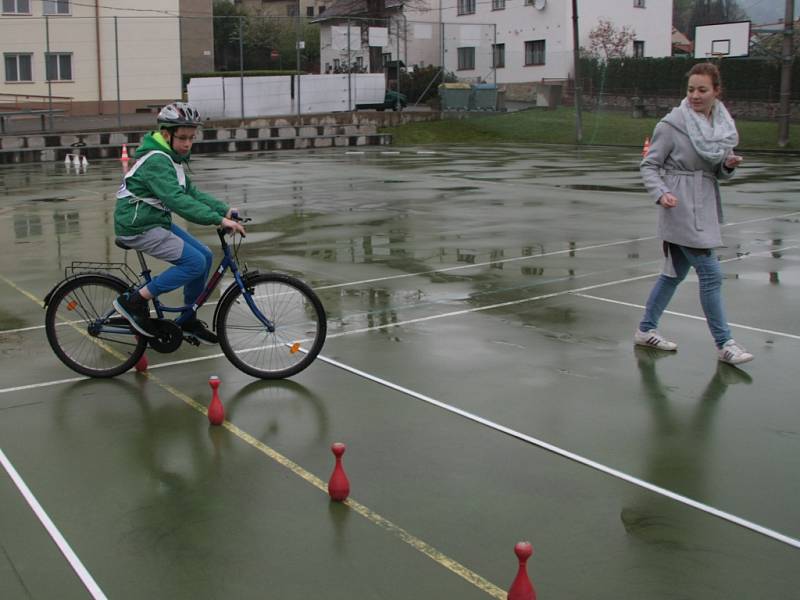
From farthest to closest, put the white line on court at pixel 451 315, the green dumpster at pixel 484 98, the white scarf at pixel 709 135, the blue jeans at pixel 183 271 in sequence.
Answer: the green dumpster at pixel 484 98
the white scarf at pixel 709 135
the white line on court at pixel 451 315
the blue jeans at pixel 183 271

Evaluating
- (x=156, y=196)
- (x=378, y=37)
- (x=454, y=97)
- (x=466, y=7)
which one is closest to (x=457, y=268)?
(x=156, y=196)

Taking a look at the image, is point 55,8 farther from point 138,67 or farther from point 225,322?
point 225,322

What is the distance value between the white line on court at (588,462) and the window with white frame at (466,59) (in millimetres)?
45616

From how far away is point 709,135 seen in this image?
7.13 meters

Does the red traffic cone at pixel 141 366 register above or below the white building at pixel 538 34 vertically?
below

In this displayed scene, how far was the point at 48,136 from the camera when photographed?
1240 inches

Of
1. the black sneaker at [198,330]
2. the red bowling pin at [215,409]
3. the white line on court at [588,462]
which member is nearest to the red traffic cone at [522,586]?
the white line on court at [588,462]

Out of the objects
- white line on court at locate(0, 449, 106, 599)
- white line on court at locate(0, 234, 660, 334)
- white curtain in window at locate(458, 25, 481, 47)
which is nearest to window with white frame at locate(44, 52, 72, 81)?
white curtain in window at locate(458, 25, 481, 47)

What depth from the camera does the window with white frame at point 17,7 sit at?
45156 mm

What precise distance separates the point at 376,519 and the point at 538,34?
56.3 m

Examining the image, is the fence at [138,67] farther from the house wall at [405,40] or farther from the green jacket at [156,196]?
the green jacket at [156,196]

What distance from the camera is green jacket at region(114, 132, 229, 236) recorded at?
6.55m

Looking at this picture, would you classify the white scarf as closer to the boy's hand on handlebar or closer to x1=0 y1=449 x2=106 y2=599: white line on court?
the boy's hand on handlebar

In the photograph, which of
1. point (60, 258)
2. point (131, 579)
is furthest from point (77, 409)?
point (60, 258)
